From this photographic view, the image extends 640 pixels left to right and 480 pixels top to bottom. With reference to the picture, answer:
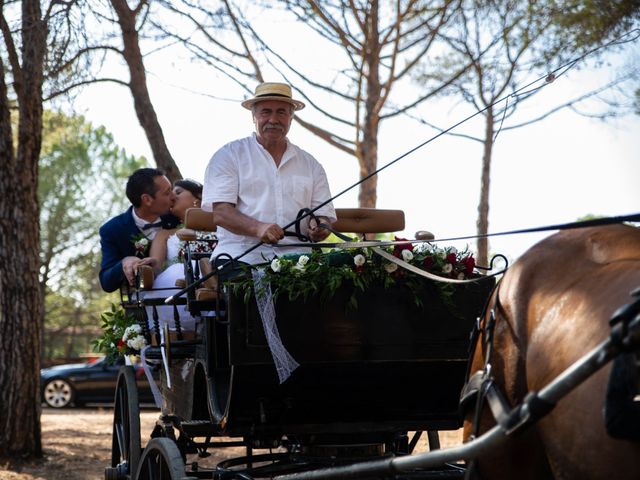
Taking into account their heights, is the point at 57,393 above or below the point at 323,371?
below

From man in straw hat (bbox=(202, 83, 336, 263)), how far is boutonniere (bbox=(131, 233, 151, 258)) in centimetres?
117

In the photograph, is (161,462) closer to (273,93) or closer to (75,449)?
(273,93)

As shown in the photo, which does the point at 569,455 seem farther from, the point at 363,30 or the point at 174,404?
the point at 363,30

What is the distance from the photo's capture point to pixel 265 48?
433 inches

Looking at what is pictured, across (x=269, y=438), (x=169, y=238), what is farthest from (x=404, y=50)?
(x=269, y=438)

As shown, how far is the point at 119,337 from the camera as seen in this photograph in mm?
6133

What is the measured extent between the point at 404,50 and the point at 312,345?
7.97 m

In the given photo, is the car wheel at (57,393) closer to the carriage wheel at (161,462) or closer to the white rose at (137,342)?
the white rose at (137,342)

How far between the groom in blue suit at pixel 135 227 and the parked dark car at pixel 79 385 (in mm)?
12723

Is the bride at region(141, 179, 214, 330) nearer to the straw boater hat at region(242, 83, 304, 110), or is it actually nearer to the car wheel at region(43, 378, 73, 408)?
the straw boater hat at region(242, 83, 304, 110)

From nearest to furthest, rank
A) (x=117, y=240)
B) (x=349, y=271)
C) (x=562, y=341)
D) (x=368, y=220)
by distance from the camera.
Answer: (x=562, y=341) < (x=349, y=271) < (x=368, y=220) < (x=117, y=240)

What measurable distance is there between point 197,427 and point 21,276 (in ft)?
15.3

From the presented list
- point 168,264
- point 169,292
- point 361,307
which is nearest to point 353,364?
point 361,307

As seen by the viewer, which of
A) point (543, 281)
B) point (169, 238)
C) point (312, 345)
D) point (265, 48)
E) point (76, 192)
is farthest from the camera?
point (76, 192)
